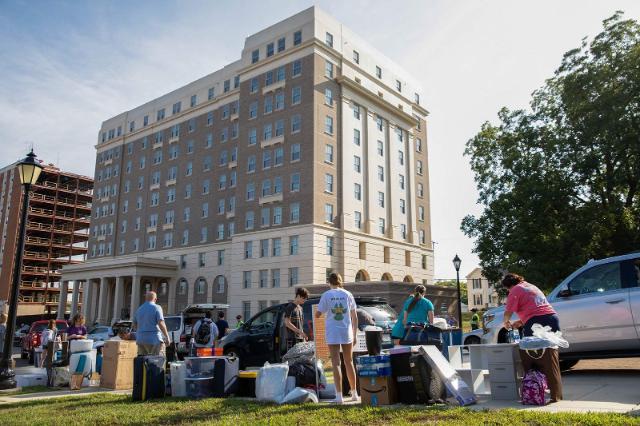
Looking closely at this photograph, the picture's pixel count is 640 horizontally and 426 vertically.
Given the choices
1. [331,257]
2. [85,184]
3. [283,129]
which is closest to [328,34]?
[283,129]

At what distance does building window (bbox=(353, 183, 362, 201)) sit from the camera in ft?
149

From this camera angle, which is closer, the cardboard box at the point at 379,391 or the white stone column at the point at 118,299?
the cardboard box at the point at 379,391

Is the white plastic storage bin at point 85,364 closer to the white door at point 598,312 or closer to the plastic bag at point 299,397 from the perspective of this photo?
the plastic bag at point 299,397

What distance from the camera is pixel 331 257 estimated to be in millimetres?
42469

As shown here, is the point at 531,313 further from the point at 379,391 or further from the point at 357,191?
the point at 357,191

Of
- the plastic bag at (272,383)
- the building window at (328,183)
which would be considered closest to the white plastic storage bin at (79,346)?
the plastic bag at (272,383)

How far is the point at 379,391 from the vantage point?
773cm

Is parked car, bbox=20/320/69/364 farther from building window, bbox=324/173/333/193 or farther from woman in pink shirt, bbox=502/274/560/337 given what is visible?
building window, bbox=324/173/333/193

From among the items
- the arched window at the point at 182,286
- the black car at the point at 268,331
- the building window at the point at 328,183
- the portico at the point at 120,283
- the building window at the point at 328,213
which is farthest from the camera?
the arched window at the point at 182,286

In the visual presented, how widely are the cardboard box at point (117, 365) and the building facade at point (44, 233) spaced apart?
7924cm

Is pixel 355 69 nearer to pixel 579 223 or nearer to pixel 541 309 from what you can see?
pixel 579 223

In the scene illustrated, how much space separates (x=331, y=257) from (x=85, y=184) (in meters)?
70.3

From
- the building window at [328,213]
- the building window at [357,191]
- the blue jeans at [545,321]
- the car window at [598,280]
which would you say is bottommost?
the blue jeans at [545,321]

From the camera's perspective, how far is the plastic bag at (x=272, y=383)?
8.54 metres
